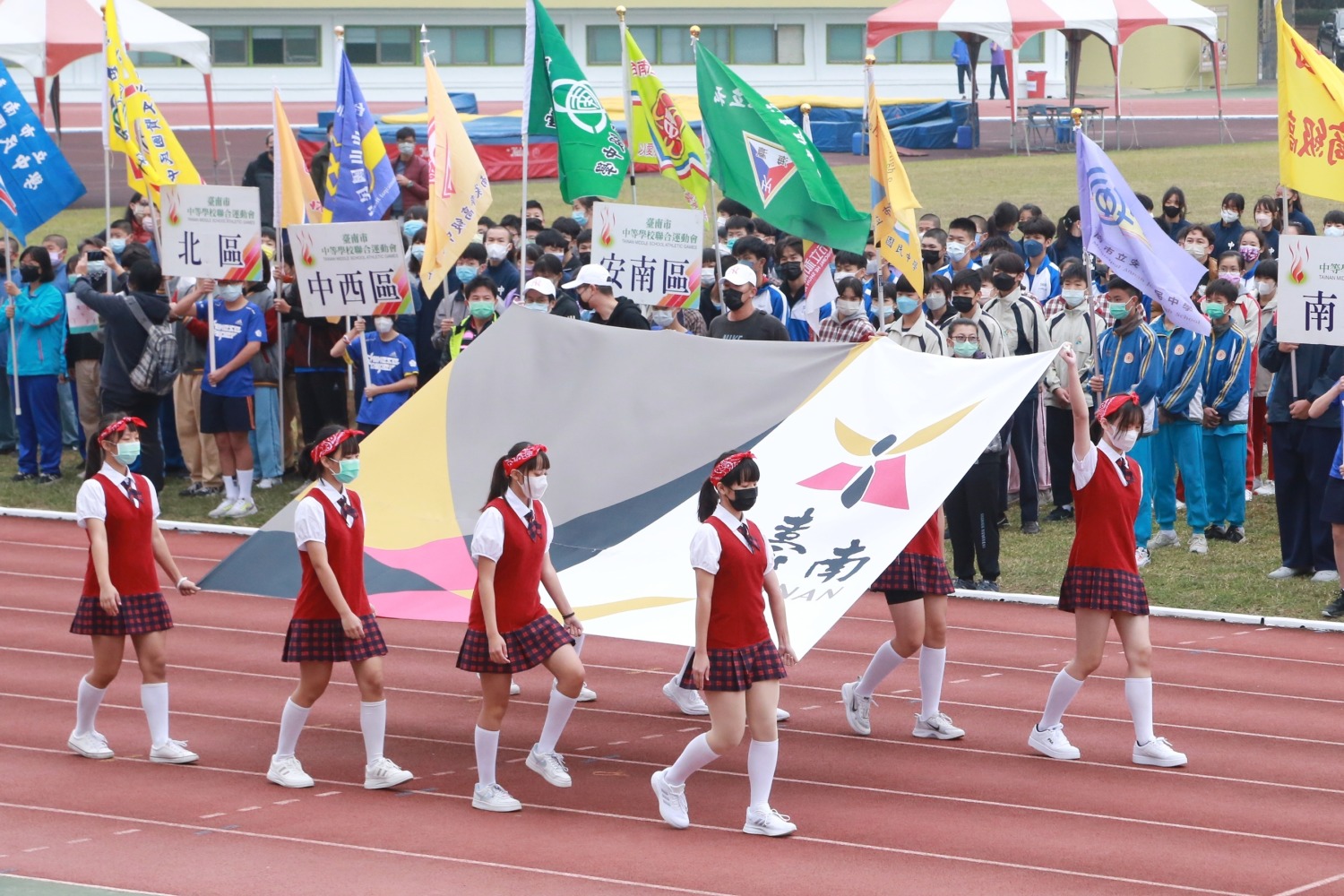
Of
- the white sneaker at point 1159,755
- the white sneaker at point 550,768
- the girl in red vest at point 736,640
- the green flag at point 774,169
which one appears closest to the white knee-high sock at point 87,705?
the white sneaker at point 550,768

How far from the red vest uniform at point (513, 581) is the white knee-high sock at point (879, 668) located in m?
1.99

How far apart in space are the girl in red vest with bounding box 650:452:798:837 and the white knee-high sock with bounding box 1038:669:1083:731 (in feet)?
5.98

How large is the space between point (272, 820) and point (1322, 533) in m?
7.94

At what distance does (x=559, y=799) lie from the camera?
888 cm

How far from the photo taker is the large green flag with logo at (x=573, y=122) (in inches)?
557

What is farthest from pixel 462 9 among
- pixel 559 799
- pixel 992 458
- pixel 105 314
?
pixel 559 799

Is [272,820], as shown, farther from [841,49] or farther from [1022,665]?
[841,49]

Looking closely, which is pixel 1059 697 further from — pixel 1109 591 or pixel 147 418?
pixel 147 418

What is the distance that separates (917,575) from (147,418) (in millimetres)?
8482

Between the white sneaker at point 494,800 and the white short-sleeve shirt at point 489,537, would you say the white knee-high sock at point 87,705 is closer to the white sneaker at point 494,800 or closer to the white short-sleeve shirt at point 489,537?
the white sneaker at point 494,800

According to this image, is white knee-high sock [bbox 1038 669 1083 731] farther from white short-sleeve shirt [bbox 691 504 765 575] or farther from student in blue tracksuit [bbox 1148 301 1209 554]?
student in blue tracksuit [bbox 1148 301 1209 554]

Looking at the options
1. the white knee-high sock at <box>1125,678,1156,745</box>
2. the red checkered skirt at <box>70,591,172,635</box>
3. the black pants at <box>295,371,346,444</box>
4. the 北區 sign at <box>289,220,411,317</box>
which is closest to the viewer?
the white knee-high sock at <box>1125,678,1156,745</box>

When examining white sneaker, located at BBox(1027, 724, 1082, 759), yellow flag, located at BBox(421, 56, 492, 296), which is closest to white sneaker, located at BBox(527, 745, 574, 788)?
white sneaker, located at BBox(1027, 724, 1082, 759)

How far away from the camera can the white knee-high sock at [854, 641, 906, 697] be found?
9.67m
